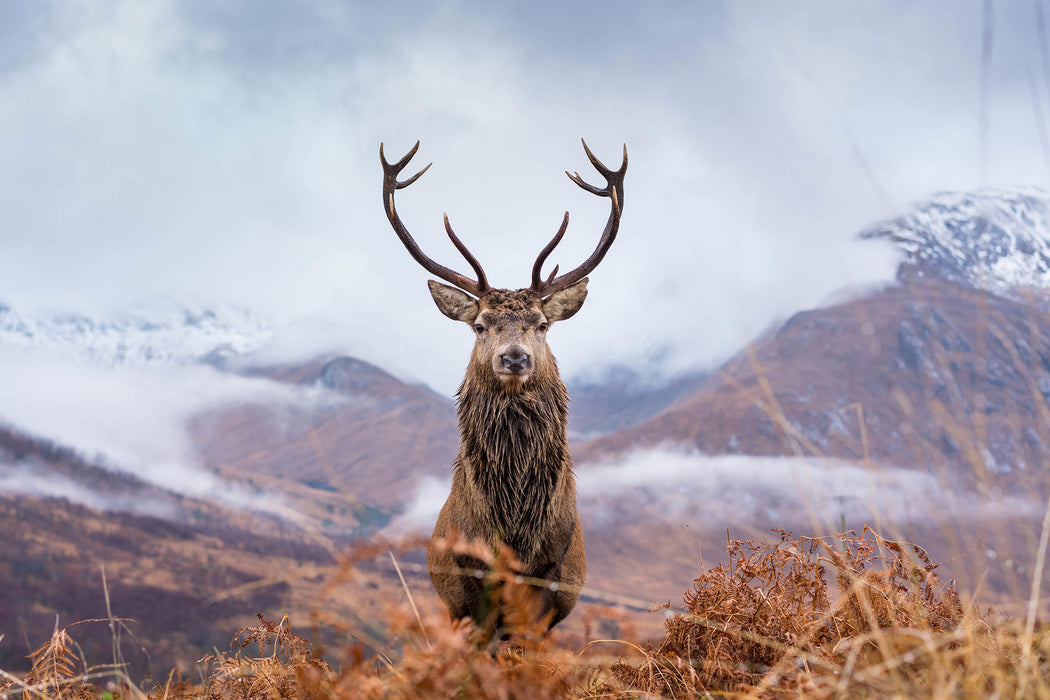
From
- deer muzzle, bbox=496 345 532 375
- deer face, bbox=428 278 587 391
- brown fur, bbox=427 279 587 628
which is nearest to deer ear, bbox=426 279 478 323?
deer face, bbox=428 278 587 391

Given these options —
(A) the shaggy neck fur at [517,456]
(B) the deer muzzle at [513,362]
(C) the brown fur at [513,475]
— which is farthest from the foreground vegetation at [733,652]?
(B) the deer muzzle at [513,362]

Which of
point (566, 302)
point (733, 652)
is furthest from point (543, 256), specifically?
point (733, 652)

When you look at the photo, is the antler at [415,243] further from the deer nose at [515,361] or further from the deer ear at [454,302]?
the deer nose at [515,361]

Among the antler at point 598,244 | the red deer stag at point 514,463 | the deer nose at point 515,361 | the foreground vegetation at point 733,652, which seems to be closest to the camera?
the foreground vegetation at point 733,652

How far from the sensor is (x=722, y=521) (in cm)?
6394

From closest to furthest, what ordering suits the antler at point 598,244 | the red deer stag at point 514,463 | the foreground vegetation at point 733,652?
the foreground vegetation at point 733,652 → the red deer stag at point 514,463 → the antler at point 598,244

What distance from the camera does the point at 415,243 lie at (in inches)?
259

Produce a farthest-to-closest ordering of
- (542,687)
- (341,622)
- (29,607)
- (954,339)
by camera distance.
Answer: (954,339) < (29,607) < (341,622) < (542,687)

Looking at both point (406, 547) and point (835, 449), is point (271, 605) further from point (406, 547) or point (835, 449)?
point (835, 449)

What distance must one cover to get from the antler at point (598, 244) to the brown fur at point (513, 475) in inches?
13.3

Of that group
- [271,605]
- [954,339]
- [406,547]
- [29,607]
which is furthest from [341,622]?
[954,339]

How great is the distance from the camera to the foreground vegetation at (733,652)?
1.94 meters

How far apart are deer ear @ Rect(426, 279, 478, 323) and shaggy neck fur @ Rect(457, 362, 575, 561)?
0.90 meters

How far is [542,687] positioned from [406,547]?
0.67 metres
